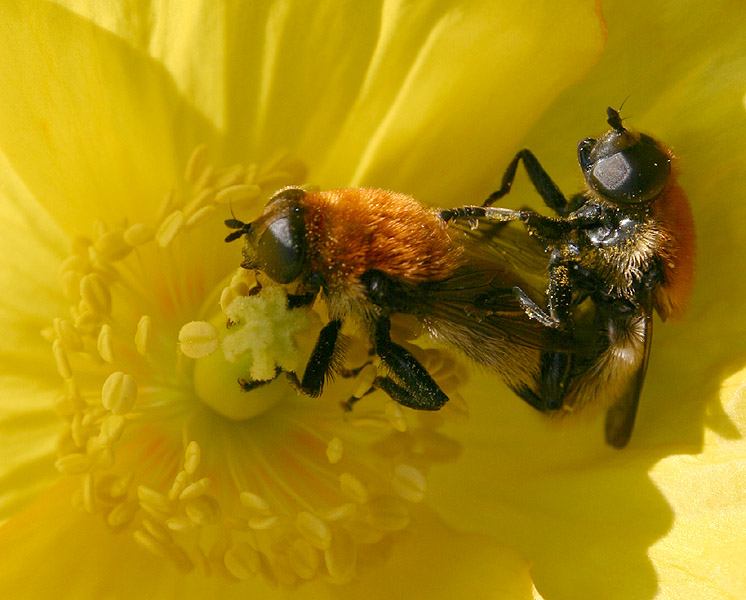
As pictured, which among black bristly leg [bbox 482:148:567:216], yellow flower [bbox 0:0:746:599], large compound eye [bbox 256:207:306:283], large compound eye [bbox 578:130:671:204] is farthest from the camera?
black bristly leg [bbox 482:148:567:216]

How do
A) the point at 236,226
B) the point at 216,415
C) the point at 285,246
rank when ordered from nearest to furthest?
the point at 285,246 → the point at 236,226 → the point at 216,415

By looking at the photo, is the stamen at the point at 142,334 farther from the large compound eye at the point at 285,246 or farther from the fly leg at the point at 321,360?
the large compound eye at the point at 285,246

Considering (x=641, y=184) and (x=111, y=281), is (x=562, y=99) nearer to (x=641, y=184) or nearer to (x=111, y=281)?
(x=641, y=184)

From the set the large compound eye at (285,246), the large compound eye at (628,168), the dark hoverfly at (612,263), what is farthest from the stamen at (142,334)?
the large compound eye at (628,168)

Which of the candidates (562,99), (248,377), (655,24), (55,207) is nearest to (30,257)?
(55,207)

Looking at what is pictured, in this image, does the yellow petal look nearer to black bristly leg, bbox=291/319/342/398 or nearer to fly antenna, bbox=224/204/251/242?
fly antenna, bbox=224/204/251/242

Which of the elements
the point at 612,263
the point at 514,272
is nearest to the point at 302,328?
the point at 514,272

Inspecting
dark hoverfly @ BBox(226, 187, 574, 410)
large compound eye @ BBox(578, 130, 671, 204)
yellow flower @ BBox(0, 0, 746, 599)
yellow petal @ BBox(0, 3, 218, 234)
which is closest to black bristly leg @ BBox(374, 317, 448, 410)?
dark hoverfly @ BBox(226, 187, 574, 410)

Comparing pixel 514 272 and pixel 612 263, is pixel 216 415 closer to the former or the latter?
pixel 514 272
